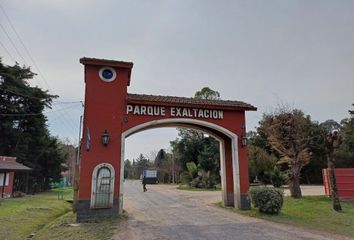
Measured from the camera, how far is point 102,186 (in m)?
11.4

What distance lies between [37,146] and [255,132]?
26220mm

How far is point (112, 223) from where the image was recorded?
32.6 feet

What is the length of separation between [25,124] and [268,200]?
1059 inches

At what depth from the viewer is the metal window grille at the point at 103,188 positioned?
11.2 metres

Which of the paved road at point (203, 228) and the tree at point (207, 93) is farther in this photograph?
the tree at point (207, 93)

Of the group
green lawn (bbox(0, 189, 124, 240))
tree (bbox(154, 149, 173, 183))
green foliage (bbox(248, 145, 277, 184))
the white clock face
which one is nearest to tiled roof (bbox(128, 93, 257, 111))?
the white clock face

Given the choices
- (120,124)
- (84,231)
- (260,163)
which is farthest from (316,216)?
(260,163)

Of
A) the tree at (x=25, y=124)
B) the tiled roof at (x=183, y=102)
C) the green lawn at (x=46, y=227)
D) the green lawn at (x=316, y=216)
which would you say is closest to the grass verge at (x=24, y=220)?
the green lawn at (x=46, y=227)

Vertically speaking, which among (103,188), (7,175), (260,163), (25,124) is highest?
(25,124)

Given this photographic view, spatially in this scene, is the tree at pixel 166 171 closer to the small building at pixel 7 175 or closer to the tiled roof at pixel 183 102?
the small building at pixel 7 175

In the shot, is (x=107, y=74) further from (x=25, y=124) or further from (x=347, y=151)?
(x=347, y=151)

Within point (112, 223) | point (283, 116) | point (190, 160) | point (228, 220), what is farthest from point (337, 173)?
point (190, 160)

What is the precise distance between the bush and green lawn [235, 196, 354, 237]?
0.93 ft

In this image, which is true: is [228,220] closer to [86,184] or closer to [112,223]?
[112,223]
